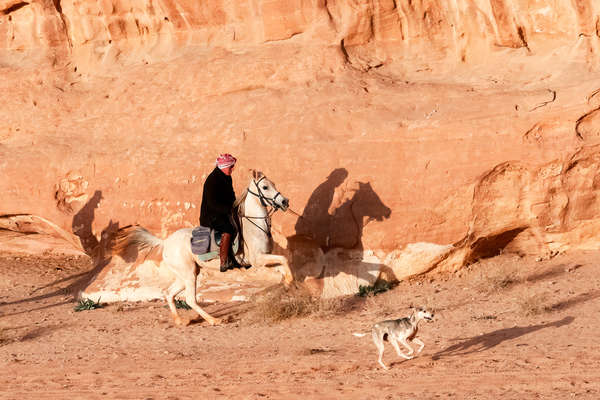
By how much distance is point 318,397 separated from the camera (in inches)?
332

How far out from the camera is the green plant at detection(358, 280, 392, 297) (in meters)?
12.7

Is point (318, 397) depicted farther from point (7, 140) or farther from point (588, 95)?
point (7, 140)

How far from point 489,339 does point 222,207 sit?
13.8 ft

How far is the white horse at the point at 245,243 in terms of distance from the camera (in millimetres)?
11742

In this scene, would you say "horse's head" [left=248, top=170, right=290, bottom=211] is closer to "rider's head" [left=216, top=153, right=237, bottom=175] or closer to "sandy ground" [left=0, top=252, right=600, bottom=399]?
"rider's head" [left=216, top=153, right=237, bottom=175]

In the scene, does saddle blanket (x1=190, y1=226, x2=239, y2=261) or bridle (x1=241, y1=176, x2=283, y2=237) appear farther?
saddle blanket (x1=190, y1=226, x2=239, y2=261)

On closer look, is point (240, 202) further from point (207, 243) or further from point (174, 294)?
point (174, 294)

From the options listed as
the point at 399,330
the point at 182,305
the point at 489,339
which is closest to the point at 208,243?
the point at 182,305

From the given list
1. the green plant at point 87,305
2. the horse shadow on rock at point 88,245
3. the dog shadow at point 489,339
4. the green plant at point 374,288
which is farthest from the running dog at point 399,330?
the horse shadow on rock at point 88,245

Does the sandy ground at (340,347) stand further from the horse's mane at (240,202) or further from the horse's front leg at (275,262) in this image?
the horse's mane at (240,202)

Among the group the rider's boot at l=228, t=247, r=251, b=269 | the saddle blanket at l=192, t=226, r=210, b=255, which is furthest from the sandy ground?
the saddle blanket at l=192, t=226, r=210, b=255

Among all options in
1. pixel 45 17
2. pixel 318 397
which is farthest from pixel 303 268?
pixel 45 17

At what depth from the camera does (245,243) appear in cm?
1205

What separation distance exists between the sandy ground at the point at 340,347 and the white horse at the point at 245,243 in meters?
0.55
